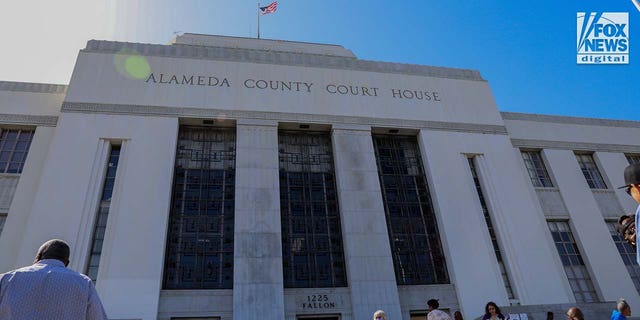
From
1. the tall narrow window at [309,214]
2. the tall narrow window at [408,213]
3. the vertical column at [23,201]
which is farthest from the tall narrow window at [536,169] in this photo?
the vertical column at [23,201]

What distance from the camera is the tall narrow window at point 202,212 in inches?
641

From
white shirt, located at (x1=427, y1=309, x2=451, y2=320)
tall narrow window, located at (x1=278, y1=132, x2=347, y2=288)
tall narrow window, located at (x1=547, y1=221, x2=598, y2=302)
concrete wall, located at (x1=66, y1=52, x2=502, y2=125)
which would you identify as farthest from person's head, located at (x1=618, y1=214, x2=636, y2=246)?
tall narrow window, located at (x1=547, y1=221, x2=598, y2=302)

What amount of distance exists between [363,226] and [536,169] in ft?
38.5

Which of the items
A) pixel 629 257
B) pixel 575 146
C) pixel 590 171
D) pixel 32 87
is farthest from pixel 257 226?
pixel 590 171

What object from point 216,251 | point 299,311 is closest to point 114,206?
point 216,251

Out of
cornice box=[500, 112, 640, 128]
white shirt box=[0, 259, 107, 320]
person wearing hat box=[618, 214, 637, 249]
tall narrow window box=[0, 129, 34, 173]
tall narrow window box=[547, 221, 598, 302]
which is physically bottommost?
white shirt box=[0, 259, 107, 320]

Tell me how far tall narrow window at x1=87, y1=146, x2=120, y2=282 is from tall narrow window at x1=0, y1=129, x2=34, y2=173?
12.6 feet

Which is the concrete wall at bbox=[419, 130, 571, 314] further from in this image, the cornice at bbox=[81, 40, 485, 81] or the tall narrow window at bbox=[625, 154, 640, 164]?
the tall narrow window at bbox=[625, 154, 640, 164]

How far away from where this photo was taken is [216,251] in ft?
55.1

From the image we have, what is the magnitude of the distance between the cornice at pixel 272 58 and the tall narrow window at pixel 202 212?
4.39m

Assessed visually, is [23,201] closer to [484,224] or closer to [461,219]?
[461,219]

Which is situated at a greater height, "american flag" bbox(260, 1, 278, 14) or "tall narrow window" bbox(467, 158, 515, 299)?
"american flag" bbox(260, 1, 278, 14)

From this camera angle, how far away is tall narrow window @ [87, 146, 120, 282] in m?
15.6

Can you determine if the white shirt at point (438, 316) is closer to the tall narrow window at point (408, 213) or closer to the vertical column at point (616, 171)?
the tall narrow window at point (408, 213)
